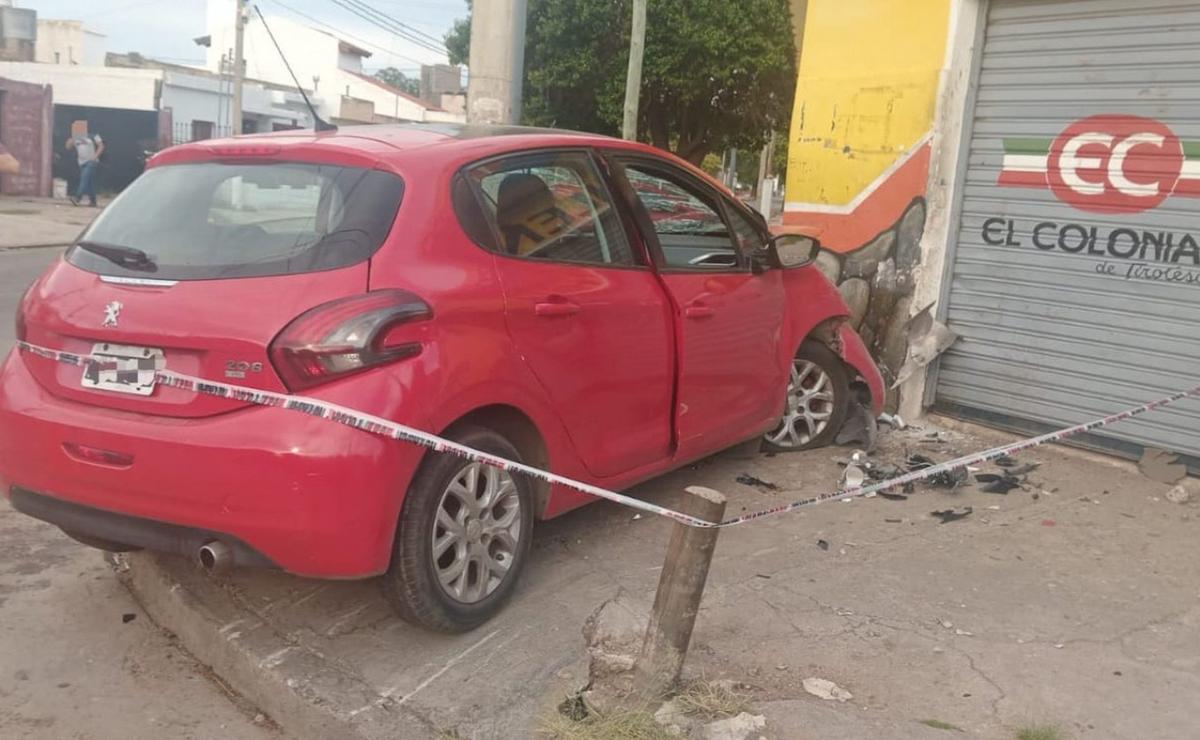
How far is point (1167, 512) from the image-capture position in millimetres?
4977

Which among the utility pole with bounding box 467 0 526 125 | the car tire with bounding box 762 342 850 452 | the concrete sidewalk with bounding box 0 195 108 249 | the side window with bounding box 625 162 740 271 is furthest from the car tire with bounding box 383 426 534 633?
the concrete sidewalk with bounding box 0 195 108 249

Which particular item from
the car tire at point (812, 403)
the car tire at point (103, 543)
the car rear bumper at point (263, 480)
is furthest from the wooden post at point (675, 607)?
the car tire at point (812, 403)

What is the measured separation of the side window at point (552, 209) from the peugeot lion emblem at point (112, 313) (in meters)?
1.22

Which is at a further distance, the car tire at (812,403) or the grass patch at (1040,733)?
the car tire at (812,403)

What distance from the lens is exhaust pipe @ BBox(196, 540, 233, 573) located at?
3.00 meters

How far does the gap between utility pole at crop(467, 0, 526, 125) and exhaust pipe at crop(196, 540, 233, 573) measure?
16.6 ft

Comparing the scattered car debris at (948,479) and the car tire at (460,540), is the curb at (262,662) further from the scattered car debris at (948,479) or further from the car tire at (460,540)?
the scattered car debris at (948,479)

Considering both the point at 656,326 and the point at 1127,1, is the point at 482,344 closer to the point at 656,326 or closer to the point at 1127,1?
the point at 656,326

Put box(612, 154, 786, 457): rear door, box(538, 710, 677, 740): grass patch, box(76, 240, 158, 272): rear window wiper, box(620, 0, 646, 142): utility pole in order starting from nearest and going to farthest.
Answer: box(538, 710, 677, 740): grass patch, box(76, 240, 158, 272): rear window wiper, box(612, 154, 786, 457): rear door, box(620, 0, 646, 142): utility pole

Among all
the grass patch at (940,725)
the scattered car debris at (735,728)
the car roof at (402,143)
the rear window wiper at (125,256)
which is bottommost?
the scattered car debris at (735,728)

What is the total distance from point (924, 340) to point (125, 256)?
4.68 meters

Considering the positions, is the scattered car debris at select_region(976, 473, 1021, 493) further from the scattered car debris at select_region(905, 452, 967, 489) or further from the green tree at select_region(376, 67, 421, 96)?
the green tree at select_region(376, 67, 421, 96)

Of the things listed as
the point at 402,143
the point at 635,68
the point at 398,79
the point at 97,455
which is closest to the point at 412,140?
the point at 402,143

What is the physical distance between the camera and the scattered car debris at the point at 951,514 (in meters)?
4.77
